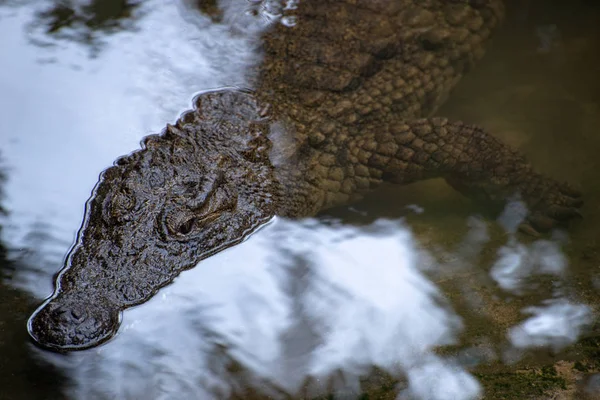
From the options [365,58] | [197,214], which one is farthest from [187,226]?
[365,58]

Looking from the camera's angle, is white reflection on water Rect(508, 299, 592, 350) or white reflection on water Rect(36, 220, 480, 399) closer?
white reflection on water Rect(36, 220, 480, 399)

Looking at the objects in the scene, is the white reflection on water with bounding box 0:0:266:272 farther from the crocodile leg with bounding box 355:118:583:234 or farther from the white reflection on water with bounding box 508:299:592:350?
the white reflection on water with bounding box 508:299:592:350

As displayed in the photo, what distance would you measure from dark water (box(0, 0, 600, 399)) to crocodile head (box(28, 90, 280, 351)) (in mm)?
110

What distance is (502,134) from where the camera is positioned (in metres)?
4.13

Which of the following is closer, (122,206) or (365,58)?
(122,206)

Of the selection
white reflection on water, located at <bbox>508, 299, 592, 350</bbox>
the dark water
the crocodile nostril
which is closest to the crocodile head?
the crocodile nostril

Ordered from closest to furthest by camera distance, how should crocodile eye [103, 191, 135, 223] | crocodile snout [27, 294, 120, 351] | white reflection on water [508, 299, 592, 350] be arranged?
crocodile snout [27, 294, 120, 351]
white reflection on water [508, 299, 592, 350]
crocodile eye [103, 191, 135, 223]

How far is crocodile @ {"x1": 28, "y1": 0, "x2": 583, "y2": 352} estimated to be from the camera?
2.95 m

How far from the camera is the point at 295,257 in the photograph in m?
3.20

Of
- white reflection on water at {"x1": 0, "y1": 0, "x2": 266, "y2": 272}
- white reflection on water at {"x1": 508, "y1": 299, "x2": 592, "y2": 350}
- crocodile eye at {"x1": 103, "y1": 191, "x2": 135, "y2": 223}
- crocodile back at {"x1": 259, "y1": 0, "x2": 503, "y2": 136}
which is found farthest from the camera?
crocodile back at {"x1": 259, "y1": 0, "x2": 503, "y2": 136}

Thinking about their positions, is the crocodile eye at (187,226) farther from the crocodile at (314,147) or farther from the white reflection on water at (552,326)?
the white reflection on water at (552,326)

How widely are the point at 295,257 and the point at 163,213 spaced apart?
77 cm

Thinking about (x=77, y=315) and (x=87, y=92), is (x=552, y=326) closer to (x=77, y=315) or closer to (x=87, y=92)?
(x=77, y=315)

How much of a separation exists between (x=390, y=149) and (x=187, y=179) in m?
1.35
